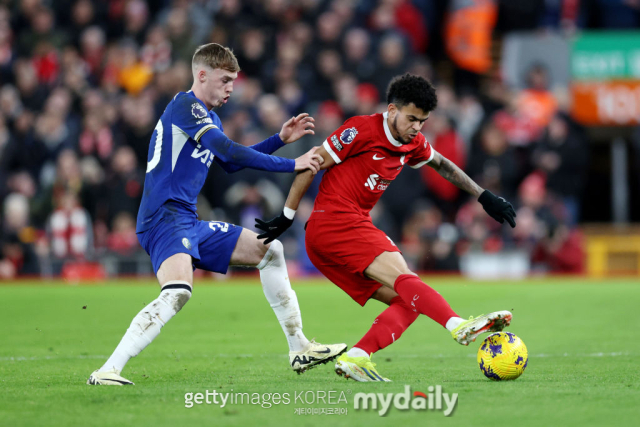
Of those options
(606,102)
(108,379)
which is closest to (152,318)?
(108,379)

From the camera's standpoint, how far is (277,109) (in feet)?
53.7

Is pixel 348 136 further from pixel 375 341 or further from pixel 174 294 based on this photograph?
pixel 174 294

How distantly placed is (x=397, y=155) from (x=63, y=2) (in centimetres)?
1544

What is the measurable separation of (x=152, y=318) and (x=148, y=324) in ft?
0.15

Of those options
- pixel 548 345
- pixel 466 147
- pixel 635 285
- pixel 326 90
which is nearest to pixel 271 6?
pixel 326 90

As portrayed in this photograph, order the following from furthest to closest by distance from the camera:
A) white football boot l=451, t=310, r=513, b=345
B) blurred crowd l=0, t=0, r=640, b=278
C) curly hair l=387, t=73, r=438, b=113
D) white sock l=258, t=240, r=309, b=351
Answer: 1. blurred crowd l=0, t=0, r=640, b=278
2. white sock l=258, t=240, r=309, b=351
3. curly hair l=387, t=73, r=438, b=113
4. white football boot l=451, t=310, r=513, b=345

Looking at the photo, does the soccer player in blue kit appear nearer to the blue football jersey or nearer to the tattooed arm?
the blue football jersey

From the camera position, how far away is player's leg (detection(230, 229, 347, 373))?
21.8 ft

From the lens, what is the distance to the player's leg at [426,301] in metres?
5.61

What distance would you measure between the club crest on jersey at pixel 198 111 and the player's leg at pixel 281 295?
0.94 m

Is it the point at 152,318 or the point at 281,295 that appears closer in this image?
the point at 152,318

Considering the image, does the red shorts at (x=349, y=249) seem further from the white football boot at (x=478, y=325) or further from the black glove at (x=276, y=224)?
the white football boot at (x=478, y=325)

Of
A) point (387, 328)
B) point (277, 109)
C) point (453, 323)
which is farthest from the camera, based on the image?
point (277, 109)

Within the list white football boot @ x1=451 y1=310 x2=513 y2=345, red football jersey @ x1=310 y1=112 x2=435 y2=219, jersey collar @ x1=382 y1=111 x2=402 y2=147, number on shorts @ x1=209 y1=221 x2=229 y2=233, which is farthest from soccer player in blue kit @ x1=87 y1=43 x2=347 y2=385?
white football boot @ x1=451 y1=310 x2=513 y2=345
